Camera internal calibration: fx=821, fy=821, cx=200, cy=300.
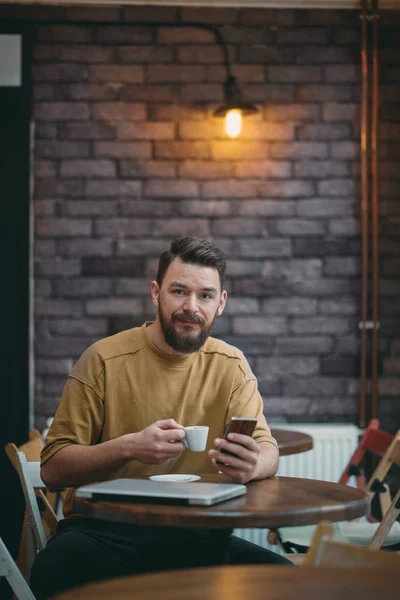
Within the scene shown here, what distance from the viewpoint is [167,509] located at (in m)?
1.78

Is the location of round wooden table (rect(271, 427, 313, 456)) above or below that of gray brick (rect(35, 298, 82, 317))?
below

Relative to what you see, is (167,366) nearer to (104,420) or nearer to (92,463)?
(104,420)

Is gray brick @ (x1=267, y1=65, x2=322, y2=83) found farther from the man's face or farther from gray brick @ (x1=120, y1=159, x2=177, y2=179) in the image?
the man's face

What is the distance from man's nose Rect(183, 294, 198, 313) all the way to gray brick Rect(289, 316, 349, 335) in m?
2.04

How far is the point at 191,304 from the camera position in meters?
2.51

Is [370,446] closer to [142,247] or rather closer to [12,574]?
[142,247]

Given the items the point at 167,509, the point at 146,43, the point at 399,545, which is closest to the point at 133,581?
the point at 167,509

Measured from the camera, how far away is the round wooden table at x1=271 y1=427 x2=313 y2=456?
3.35m

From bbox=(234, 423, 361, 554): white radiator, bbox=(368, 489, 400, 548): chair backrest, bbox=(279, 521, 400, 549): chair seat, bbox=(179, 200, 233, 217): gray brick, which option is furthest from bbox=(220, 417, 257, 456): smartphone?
bbox=(179, 200, 233, 217): gray brick

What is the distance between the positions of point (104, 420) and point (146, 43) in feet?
8.89

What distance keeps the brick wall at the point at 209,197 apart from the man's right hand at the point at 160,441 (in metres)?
2.41

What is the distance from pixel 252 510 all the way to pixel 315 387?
276 cm

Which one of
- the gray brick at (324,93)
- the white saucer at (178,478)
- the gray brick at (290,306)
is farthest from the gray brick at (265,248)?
the white saucer at (178,478)

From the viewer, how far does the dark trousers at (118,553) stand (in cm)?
207
